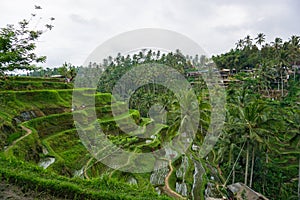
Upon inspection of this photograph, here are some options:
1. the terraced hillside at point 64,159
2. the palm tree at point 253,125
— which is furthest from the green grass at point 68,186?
the palm tree at point 253,125

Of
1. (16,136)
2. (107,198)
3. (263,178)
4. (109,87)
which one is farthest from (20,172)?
(109,87)

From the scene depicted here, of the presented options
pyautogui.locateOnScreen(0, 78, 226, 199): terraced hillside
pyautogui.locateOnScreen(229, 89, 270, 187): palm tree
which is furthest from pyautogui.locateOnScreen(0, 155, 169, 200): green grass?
pyautogui.locateOnScreen(229, 89, 270, 187): palm tree

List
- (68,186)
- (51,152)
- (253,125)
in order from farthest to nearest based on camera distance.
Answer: (253,125) < (51,152) < (68,186)

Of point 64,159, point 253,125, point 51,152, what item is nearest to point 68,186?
point 51,152

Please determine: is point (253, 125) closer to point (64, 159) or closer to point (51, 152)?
point (64, 159)

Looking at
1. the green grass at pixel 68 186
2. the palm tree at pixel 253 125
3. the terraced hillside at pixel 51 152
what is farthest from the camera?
the palm tree at pixel 253 125

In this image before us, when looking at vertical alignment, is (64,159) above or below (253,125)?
below

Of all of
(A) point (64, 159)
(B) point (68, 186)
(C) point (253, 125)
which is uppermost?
(B) point (68, 186)

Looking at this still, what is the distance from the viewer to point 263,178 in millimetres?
17000

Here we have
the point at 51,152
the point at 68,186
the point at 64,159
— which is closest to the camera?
the point at 68,186

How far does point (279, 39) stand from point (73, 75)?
30591 mm

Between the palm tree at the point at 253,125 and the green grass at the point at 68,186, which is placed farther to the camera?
the palm tree at the point at 253,125

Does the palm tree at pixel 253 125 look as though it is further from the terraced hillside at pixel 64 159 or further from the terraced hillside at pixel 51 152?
the terraced hillside at pixel 51 152

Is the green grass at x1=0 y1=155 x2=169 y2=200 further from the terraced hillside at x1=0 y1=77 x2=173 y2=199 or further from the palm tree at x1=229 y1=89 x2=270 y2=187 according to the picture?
the palm tree at x1=229 y1=89 x2=270 y2=187
